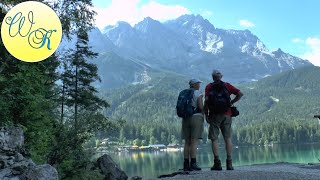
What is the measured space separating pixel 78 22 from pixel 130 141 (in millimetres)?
185452

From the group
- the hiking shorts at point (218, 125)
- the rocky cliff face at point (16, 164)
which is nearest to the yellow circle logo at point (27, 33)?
the rocky cliff face at point (16, 164)

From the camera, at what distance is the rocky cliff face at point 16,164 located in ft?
24.3

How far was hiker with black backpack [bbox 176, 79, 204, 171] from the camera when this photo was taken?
434 inches

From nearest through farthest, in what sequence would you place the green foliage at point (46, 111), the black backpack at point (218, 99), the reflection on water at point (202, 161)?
the green foliage at point (46, 111) → the black backpack at point (218, 99) → the reflection on water at point (202, 161)

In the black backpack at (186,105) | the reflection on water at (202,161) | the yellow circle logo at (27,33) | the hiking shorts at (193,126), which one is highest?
the yellow circle logo at (27,33)

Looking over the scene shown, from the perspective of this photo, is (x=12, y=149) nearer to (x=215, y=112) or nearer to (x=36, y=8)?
(x=36, y=8)

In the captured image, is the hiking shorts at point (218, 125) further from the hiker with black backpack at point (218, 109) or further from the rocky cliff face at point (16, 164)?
the rocky cliff face at point (16, 164)

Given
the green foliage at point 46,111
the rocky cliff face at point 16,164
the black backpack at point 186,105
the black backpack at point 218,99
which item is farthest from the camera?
the black backpack at point 186,105

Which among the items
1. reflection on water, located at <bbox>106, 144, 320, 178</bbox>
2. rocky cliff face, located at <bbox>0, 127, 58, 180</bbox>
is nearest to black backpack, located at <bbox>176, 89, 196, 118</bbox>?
rocky cliff face, located at <bbox>0, 127, 58, 180</bbox>

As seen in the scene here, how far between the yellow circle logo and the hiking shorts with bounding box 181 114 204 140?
3904 mm

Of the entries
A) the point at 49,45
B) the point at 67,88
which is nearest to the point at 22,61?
the point at 49,45

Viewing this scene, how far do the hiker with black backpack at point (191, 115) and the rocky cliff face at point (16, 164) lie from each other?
13.5 ft

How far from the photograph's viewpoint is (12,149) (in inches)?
331

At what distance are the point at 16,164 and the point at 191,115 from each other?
4.74 meters
